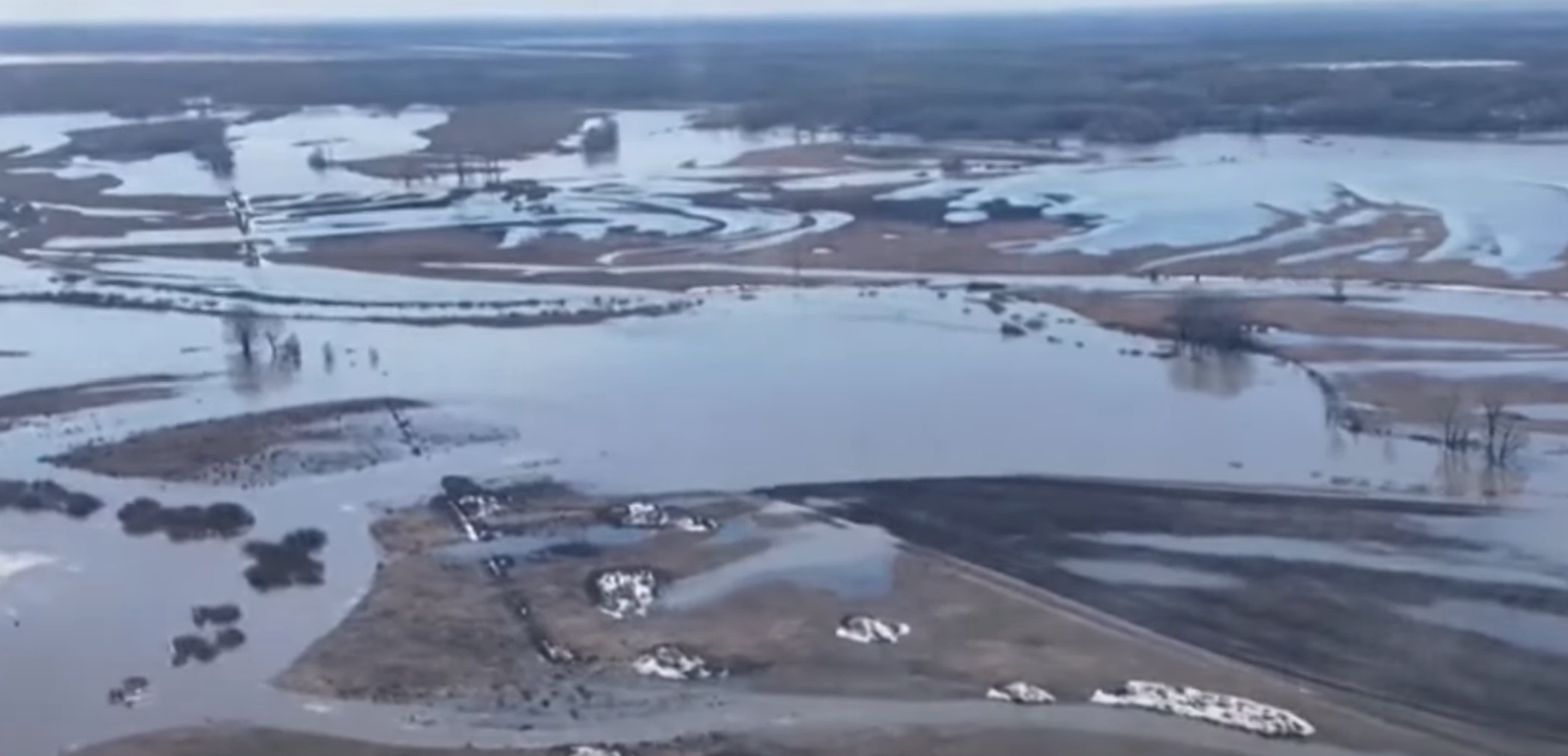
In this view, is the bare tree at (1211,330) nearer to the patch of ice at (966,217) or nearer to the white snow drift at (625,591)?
the patch of ice at (966,217)


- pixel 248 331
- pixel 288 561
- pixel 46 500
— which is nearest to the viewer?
pixel 288 561

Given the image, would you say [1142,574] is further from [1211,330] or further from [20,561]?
[20,561]

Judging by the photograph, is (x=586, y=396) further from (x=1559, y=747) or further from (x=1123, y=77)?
(x=1123, y=77)

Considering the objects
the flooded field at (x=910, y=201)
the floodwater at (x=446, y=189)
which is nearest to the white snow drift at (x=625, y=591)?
the flooded field at (x=910, y=201)

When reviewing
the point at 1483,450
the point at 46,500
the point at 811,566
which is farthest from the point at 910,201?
the point at 811,566

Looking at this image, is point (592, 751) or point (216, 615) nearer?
point (592, 751)

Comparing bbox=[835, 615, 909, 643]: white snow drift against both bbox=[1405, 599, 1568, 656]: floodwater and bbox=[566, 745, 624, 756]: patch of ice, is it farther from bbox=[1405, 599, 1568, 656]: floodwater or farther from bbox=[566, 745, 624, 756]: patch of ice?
bbox=[1405, 599, 1568, 656]: floodwater

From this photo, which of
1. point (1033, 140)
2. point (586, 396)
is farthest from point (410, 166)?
point (586, 396)
